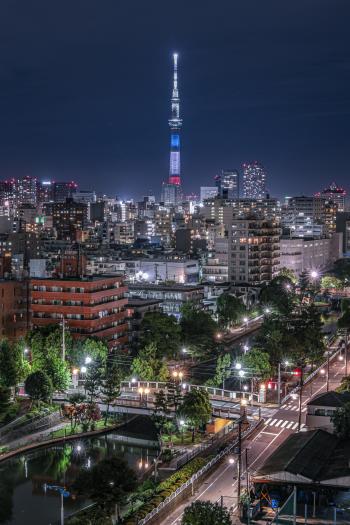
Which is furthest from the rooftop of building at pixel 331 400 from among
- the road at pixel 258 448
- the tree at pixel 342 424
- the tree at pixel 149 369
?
the tree at pixel 149 369

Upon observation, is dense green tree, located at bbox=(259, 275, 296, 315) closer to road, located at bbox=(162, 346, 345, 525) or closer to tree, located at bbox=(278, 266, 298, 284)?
tree, located at bbox=(278, 266, 298, 284)

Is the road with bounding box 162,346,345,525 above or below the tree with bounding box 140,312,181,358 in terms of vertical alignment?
below

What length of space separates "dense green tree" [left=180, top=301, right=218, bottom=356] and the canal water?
11.9 metres

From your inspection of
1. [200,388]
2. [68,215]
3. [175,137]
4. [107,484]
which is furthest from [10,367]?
[175,137]

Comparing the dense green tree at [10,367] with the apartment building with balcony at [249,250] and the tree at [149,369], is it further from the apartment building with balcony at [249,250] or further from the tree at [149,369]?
the apartment building with balcony at [249,250]

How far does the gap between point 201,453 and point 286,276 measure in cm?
4801

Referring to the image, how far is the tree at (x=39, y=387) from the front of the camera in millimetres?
31875

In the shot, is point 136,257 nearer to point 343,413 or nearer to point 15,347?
point 15,347

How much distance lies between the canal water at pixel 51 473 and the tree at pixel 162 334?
964 centimetres

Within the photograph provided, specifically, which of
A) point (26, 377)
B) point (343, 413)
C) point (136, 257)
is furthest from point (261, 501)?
point (136, 257)

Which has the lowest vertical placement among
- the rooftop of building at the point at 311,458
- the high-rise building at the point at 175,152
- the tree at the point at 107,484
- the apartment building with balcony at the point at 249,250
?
the tree at the point at 107,484

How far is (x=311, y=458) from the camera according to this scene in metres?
21.9

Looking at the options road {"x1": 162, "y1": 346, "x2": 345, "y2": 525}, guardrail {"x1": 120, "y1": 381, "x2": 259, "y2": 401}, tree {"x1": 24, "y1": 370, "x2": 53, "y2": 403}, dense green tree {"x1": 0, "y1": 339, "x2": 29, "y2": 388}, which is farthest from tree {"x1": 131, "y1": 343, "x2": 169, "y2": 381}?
road {"x1": 162, "y1": 346, "x2": 345, "y2": 525}

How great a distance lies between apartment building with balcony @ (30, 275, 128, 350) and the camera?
134 feet
